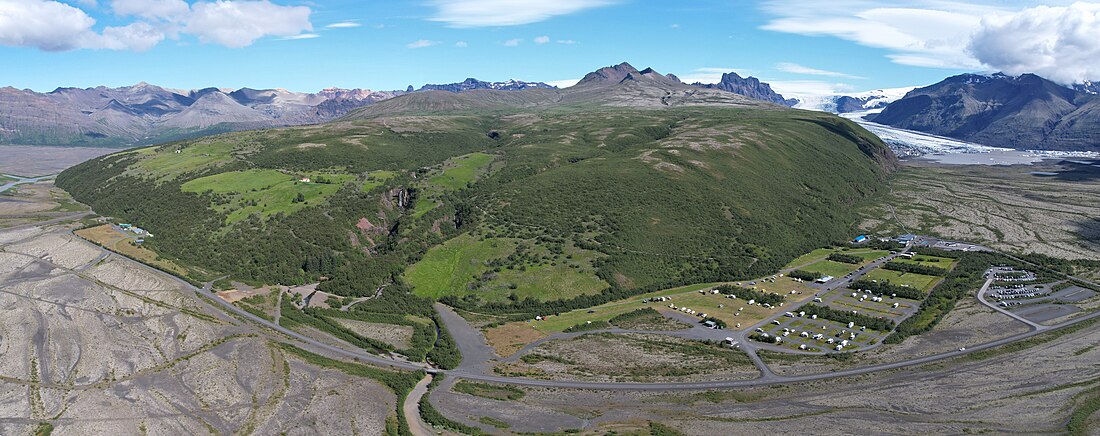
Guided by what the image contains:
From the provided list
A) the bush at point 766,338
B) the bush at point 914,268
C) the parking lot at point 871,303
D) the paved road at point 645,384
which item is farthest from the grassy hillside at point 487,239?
the bush at point 766,338

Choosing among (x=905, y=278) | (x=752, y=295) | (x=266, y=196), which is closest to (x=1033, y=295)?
(x=905, y=278)

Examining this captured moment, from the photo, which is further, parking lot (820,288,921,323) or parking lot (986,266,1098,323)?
parking lot (820,288,921,323)

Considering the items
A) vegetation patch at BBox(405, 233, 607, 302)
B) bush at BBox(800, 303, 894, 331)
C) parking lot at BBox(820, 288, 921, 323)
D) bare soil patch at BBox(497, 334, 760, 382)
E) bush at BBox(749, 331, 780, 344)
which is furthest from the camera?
vegetation patch at BBox(405, 233, 607, 302)

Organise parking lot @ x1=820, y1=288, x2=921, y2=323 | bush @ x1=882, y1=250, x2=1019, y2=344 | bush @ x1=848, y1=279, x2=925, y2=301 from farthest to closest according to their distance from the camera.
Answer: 1. bush @ x1=848, y1=279, x2=925, y2=301
2. parking lot @ x1=820, y1=288, x2=921, y2=323
3. bush @ x1=882, y1=250, x2=1019, y2=344

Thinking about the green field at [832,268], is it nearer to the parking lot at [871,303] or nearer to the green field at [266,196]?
the parking lot at [871,303]

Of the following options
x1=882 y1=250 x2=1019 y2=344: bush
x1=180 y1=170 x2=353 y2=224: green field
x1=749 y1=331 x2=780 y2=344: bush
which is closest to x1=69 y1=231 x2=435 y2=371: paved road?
x1=180 y1=170 x2=353 y2=224: green field

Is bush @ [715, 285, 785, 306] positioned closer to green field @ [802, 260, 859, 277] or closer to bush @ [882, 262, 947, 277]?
green field @ [802, 260, 859, 277]

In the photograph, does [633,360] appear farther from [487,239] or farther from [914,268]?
[914,268]

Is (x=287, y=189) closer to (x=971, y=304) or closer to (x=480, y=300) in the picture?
(x=480, y=300)

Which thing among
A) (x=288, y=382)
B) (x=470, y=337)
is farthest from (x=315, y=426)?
Result: (x=470, y=337)

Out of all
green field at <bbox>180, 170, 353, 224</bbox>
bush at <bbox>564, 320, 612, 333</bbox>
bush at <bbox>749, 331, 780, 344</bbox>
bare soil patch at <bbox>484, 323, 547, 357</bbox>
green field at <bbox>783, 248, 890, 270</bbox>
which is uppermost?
green field at <bbox>180, 170, 353, 224</bbox>
